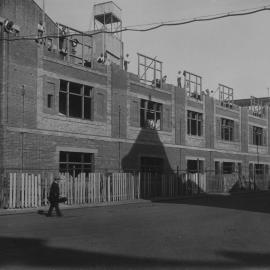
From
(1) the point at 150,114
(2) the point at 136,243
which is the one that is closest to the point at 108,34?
(1) the point at 150,114

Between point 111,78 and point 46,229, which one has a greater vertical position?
point 111,78

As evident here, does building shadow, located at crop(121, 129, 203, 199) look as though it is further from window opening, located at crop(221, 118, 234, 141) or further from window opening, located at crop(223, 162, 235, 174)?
window opening, located at crop(221, 118, 234, 141)

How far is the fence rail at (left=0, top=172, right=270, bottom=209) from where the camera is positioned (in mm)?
22875

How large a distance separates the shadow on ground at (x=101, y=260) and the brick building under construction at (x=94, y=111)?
9801 mm

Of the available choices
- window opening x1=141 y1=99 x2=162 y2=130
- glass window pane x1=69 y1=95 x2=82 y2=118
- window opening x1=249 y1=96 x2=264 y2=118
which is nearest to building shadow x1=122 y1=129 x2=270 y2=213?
window opening x1=141 y1=99 x2=162 y2=130

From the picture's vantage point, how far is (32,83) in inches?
1026

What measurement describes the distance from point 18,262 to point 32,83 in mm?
17821

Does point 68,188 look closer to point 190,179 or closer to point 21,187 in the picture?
point 21,187

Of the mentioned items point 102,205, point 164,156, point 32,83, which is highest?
point 32,83

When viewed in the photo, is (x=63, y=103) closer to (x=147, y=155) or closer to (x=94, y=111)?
(x=94, y=111)

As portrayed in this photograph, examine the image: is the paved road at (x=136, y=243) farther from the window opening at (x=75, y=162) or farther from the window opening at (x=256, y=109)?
the window opening at (x=256, y=109)

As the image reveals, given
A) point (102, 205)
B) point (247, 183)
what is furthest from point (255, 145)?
point (102, 205)

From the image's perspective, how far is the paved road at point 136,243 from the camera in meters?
9.27

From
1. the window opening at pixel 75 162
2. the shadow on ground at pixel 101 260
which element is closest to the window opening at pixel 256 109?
the window opening at pixel 75 162
